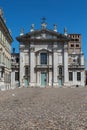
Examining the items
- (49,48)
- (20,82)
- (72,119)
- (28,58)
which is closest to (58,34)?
(49,48)

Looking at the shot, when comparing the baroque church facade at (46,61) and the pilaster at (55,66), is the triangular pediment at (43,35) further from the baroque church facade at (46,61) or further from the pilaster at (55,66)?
the pilaster at (55,66)

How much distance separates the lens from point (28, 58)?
223ft

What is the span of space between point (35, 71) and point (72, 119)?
187ft

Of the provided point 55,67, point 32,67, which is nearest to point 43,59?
point 32,67

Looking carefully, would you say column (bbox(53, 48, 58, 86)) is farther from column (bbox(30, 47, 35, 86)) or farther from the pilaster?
column (bbox(30, 47, 35, 86))

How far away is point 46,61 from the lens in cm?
6756

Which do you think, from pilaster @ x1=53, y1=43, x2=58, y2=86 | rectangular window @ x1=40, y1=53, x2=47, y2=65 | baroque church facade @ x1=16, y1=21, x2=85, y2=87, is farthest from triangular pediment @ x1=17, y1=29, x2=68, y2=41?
rectangular window @ x1=40, y1=53, x2=47, y2=65

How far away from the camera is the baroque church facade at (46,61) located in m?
66.7

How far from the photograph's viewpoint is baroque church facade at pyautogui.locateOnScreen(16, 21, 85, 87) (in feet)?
219

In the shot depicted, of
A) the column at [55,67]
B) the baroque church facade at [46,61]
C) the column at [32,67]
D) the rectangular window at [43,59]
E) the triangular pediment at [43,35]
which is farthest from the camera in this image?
the rectangular window at [43,59]

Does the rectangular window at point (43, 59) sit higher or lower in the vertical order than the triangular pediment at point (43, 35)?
lower

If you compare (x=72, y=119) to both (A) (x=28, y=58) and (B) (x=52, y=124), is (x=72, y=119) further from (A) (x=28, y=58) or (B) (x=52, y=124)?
(A) (x=28, y=58)

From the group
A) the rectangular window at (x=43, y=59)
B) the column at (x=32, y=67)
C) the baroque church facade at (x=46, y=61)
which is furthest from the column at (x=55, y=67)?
the column at (x=32, y=67)

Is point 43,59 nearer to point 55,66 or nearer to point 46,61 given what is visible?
point 46,61
